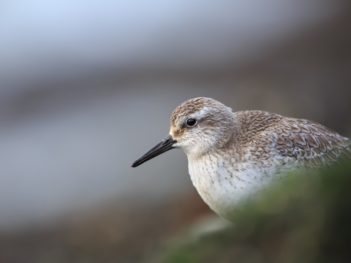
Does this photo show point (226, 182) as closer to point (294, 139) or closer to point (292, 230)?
point (294, 139)

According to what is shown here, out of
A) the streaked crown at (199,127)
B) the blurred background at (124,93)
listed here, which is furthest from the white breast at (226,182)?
the blurred background at (124,93)

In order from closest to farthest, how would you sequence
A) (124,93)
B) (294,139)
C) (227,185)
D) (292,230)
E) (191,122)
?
1. (292,230)
2. (227,185)
3. (294,139)
4. (191,122)
5. (124,93)

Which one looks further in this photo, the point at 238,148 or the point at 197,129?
the point at 197,129

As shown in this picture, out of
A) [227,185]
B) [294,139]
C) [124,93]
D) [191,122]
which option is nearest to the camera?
[227,185]

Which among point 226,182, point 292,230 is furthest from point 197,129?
point 292,230

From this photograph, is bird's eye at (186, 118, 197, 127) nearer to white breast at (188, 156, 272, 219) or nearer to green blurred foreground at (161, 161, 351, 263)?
white breast at (188, 156, 272, 219)

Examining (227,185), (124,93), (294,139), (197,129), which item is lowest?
(227,185)

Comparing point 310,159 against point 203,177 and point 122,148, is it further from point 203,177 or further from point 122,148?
point 122,148

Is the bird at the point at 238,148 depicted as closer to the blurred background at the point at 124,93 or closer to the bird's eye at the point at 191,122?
the bird's eye at the point at 191,122
